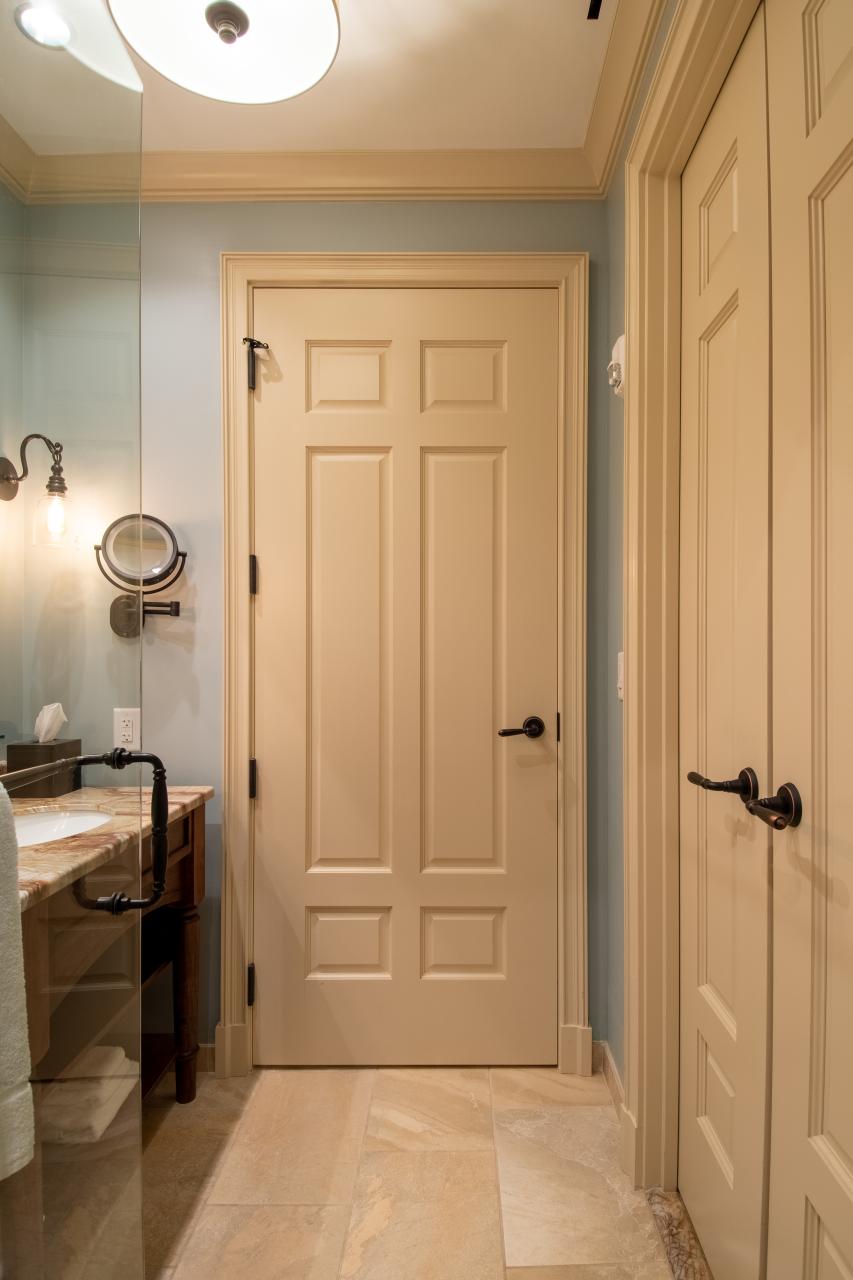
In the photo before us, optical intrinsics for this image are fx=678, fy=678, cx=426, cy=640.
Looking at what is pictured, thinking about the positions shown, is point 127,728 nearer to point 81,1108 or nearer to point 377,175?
point 81,1108

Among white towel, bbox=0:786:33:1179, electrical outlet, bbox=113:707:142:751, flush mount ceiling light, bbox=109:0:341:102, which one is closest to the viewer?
white towel, bbox=0:786:33:1179

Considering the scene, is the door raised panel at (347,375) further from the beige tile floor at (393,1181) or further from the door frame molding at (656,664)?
the beige tile floor at (393,1181)

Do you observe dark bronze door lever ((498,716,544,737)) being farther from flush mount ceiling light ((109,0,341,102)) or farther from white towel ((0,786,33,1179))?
flush mount ceiling light ((109,0,341,102))

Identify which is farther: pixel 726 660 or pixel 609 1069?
pixel 609 1069

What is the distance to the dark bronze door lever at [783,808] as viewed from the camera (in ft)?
3.23

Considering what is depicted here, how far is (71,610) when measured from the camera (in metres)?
0.99

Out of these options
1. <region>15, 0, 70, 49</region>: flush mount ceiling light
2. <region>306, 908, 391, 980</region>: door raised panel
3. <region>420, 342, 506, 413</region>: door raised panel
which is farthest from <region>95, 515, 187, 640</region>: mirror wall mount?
<region>306, 908, 391, 980</region>: door raised panel

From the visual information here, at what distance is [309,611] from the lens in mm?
2008

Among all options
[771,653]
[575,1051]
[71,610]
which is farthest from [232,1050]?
[771,653]

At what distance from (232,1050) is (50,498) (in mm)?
1724

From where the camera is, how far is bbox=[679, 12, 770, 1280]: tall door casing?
1.11m

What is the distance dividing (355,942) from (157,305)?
1.97 m

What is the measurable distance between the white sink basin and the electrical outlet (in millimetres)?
106

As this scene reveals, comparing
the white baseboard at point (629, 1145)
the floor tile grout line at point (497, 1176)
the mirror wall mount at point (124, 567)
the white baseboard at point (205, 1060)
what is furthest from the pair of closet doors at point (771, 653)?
the white baseboard at point (205, 1060)
